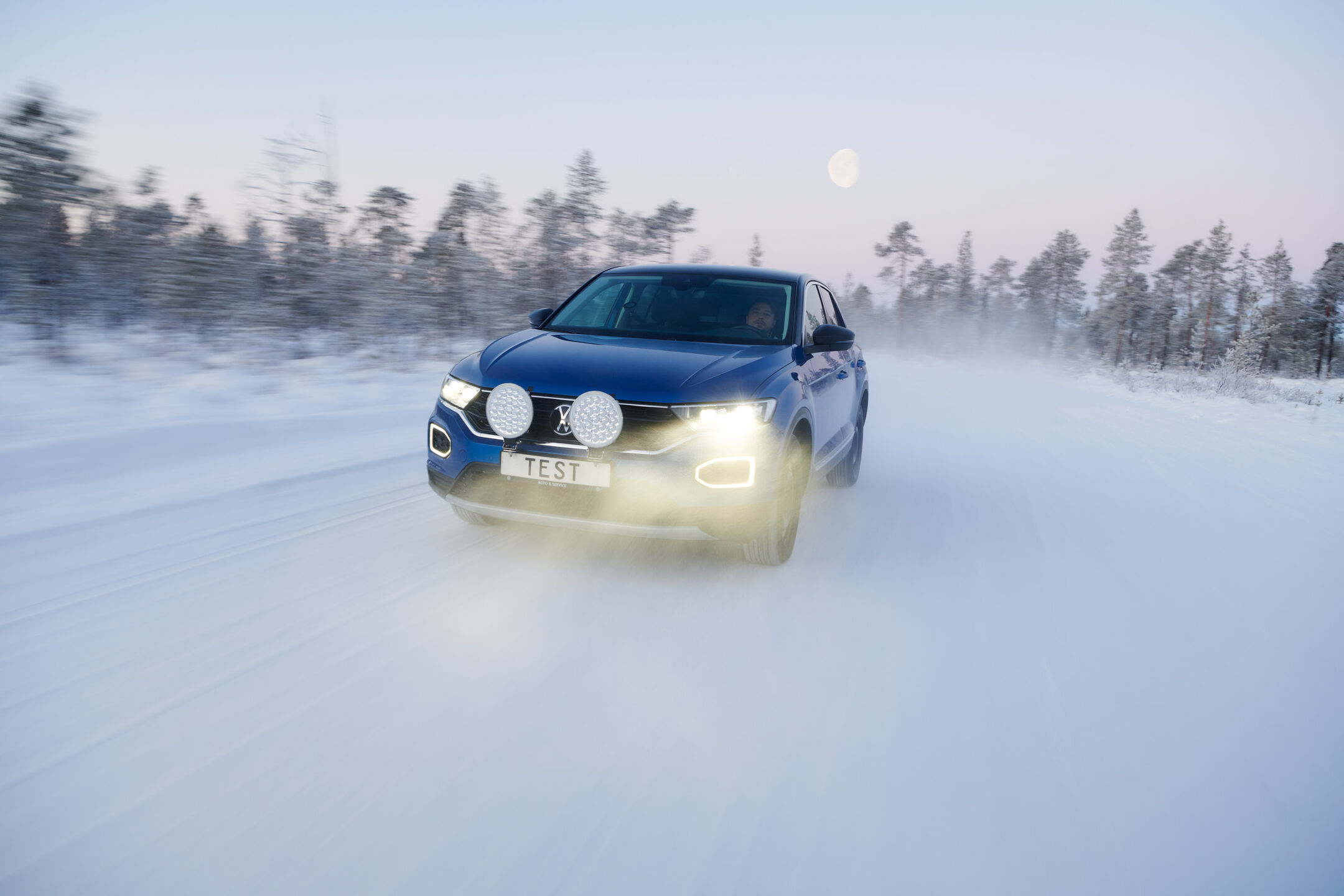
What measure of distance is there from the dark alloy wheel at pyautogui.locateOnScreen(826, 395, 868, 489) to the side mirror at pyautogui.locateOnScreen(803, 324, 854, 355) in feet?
3.94

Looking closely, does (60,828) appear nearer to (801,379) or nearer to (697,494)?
(697,494)

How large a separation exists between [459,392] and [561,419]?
62 cm

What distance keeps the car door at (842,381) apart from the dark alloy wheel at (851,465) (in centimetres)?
21

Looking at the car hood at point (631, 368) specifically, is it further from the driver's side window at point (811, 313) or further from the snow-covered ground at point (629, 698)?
the snow-covered ground at point (629, 698)

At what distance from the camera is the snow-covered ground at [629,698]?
1894 mm

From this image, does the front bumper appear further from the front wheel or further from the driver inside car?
the driver inside car

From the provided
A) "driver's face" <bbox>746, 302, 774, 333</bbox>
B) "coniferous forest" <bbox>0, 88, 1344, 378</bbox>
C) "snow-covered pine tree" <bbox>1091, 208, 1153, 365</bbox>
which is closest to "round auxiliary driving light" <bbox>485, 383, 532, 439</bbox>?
"driver's face" <bbox>746, 302, 774, 333</bbox>

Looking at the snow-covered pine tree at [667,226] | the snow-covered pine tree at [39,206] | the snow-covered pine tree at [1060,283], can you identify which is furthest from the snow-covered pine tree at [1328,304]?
the snow-covered pine tree at [39,206]

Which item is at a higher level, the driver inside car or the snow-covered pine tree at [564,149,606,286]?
the snow-covered pine tree at [564,149,606,286]

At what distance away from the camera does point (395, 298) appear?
12.9 meters

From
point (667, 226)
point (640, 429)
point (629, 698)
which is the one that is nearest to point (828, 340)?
point (640, 429)

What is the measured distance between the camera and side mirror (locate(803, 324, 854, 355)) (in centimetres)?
450

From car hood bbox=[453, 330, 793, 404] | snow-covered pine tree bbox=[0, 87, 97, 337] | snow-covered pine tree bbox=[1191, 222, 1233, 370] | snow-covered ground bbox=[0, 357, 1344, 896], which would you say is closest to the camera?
snow-covered ground bbox=[0, 357, 1344, 896]

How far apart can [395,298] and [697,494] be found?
1083cm
